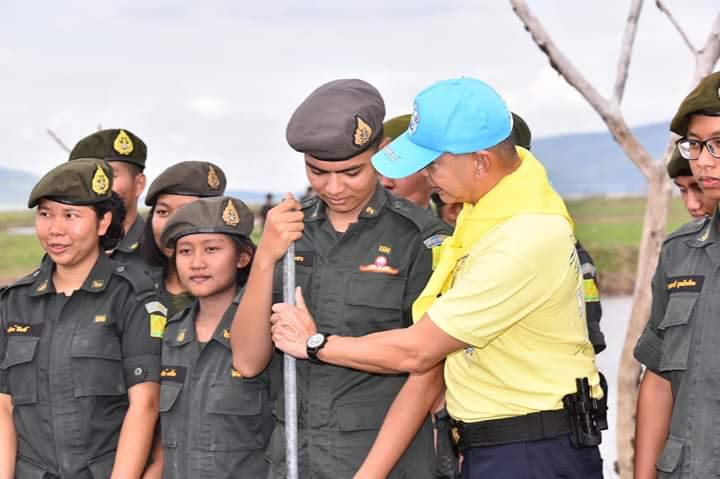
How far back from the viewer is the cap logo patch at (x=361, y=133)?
13.2 ft

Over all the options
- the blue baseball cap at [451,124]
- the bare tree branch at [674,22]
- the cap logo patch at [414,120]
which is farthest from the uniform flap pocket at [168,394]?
the bare tree branch at [674,22]

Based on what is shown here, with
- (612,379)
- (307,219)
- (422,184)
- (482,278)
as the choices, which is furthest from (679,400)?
(612,379)

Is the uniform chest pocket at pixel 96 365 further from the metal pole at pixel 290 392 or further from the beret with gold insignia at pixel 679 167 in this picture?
the beret with gold insignia at pixel 679 167

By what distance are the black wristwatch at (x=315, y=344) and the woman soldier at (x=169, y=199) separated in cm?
174

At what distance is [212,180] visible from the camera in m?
5.87

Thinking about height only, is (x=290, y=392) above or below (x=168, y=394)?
above

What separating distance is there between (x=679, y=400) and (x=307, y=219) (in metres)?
1.54

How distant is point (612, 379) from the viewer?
84.4 feet

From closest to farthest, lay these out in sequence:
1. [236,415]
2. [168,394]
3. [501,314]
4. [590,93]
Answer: [501,314], [236,415], [168,394], [590,93]

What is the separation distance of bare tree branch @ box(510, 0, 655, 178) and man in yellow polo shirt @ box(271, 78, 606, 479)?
422 cm

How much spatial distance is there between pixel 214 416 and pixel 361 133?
4.30 ft

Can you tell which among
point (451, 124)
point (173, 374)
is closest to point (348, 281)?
point (451, 124)

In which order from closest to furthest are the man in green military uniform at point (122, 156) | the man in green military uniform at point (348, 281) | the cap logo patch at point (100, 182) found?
1. the man in green military uniform at point (348, 281)
2. the cap logo patch at point (100, 182)
3. the man in green military uniform at point (122, 156)

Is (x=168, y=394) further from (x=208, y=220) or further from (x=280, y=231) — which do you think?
(x=280, y=231)
